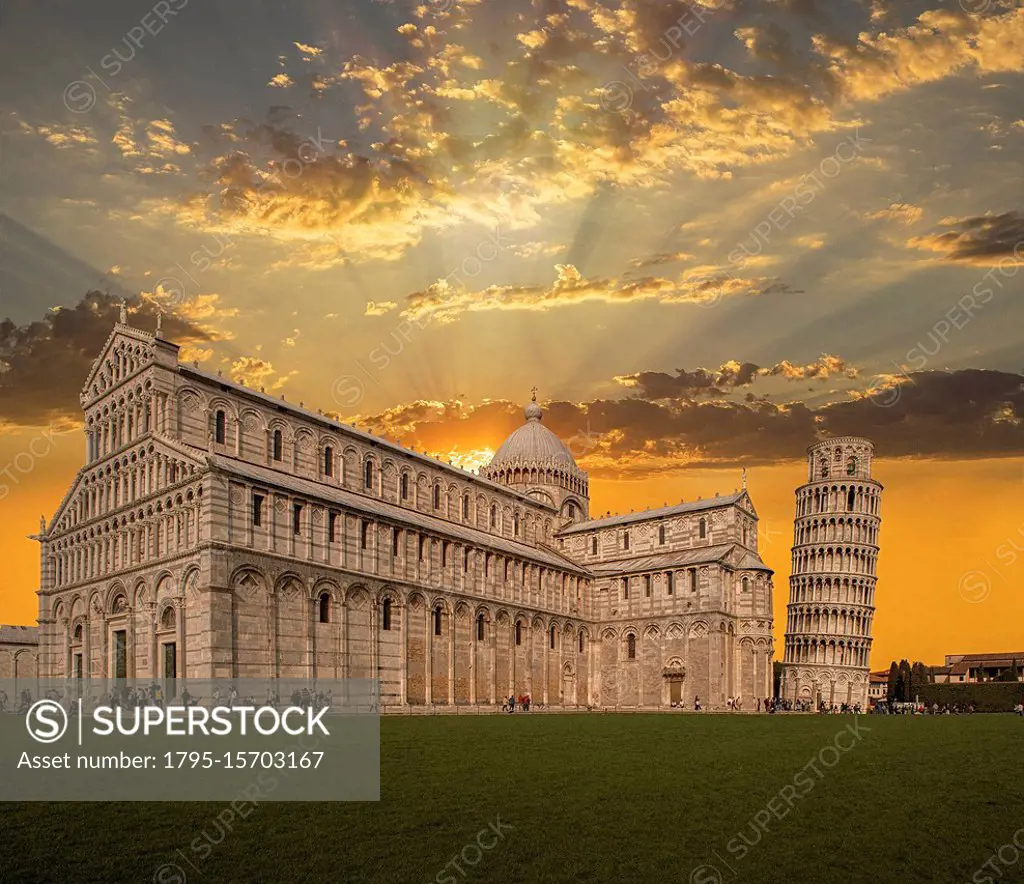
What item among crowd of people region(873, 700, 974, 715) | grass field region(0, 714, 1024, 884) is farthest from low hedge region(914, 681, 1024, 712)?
grass field region(0, 714, 1024, 884)

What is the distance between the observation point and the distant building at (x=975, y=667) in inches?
5276

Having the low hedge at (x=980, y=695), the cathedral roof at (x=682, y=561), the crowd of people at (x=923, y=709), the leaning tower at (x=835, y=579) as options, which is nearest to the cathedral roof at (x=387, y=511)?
the cathedral roof at (x=682, y=561)

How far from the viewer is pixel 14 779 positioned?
67.8 ft

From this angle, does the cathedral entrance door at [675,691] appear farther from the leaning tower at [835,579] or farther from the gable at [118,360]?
the gable at [118,360]

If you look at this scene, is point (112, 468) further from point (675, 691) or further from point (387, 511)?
point (675, 691)

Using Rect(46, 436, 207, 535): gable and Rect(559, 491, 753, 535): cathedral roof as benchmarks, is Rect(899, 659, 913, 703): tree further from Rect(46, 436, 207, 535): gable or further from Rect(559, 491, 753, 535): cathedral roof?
Rect(46, 436, 207, 535): gable

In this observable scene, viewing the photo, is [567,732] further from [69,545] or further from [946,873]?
[69,545]

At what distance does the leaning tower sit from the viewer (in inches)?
3794

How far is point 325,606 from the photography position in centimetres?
5047

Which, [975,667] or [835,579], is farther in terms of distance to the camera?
[975,667]

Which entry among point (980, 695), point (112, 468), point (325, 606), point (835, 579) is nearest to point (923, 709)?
point (980, 695)

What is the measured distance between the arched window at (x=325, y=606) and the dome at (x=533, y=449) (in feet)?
131

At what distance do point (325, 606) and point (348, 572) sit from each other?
7.72 ft

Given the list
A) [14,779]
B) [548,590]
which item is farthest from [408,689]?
[14,779]
